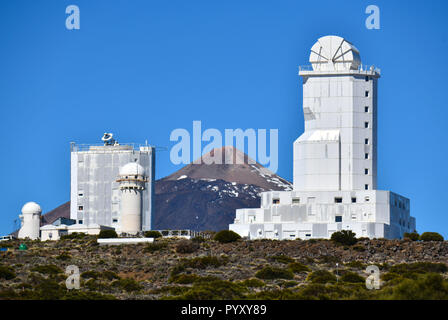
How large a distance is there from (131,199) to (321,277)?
30798 mm

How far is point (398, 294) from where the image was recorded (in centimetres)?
5422

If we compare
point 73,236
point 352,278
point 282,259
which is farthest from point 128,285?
point 73,236

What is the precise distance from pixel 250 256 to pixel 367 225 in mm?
14318

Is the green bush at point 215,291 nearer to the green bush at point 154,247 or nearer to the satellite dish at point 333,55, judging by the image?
the green bush at point 154,247

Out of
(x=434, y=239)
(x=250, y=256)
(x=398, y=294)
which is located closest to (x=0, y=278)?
(x=250, y=256)

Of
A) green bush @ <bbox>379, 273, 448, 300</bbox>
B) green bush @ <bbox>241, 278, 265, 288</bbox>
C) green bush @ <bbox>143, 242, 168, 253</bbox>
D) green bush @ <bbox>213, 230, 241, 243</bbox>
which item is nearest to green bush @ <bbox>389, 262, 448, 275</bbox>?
green bush @ <bbox>241, 278, 265, 288</bbox>

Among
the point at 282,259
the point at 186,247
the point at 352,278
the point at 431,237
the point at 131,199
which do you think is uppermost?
the point at 131,199

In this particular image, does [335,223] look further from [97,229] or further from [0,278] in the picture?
[0,278]

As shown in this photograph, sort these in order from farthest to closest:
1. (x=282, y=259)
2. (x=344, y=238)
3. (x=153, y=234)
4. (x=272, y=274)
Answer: (x=153, y=234)
(x=344, y=238)
(x=282, y=259)
(x=272, y=274)

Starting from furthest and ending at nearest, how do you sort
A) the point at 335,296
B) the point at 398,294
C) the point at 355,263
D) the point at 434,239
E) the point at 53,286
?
the point at 434,239
the point at 355,263
the point at 53,286
the point at 335,296
the point at 398,294

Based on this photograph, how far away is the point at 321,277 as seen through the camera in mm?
70438

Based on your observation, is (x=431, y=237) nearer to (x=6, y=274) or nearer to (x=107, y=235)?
(x=107, y=235)

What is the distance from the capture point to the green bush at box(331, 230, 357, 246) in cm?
8650
